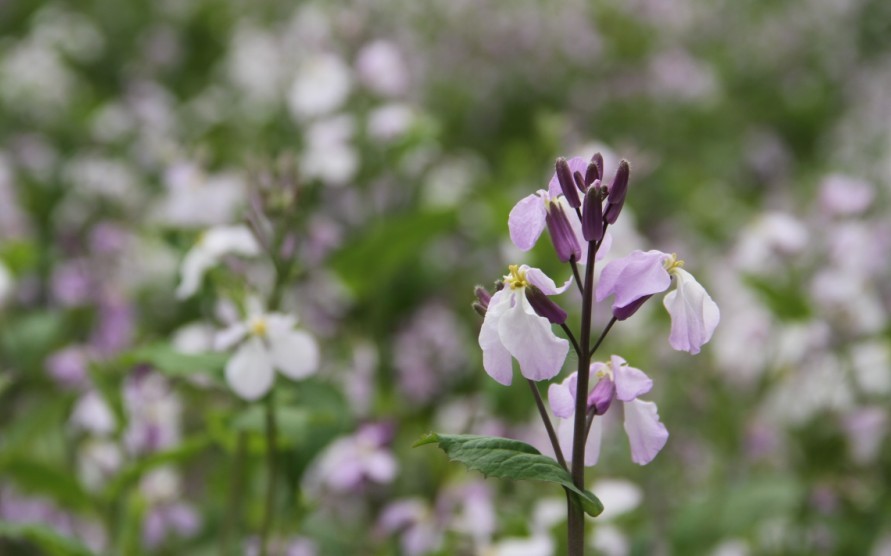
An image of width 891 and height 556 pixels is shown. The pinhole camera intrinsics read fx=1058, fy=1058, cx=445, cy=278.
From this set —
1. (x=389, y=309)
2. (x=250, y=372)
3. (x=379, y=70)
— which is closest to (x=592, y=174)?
(x=250, y=372)

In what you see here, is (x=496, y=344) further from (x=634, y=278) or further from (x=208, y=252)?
(x=208, y=252)

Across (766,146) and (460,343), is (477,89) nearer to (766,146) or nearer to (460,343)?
(766,146)

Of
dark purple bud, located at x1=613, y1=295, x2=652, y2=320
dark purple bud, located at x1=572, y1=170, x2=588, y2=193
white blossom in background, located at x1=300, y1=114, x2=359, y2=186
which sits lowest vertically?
dark purple bud, located at x1=613, y1=295, x2=652, y2=320

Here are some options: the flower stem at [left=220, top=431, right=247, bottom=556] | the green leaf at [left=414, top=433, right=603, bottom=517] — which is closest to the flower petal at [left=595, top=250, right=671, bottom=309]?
the green leaf at [left=414, top=433, right=603, bottom=517]

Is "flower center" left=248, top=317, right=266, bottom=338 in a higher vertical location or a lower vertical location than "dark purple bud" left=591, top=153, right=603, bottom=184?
higher

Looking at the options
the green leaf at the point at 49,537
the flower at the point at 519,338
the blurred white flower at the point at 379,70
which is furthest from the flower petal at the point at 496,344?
the blurred white flower at the point at 379,70

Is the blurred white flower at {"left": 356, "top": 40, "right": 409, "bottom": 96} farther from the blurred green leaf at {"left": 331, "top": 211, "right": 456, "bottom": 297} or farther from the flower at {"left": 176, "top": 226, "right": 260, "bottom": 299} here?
the flower at {"left": 176, "top": 226, "right": 260, "bottom": 299}

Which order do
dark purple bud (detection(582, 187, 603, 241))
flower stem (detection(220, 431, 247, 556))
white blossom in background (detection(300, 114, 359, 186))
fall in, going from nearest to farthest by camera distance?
1. dark purple bud (detection(582, 187, 603, 241))
2. flower stem (detection(220, 431, 247, 556))
3. white blossom in background (detection(300, 114, 359, 186))
